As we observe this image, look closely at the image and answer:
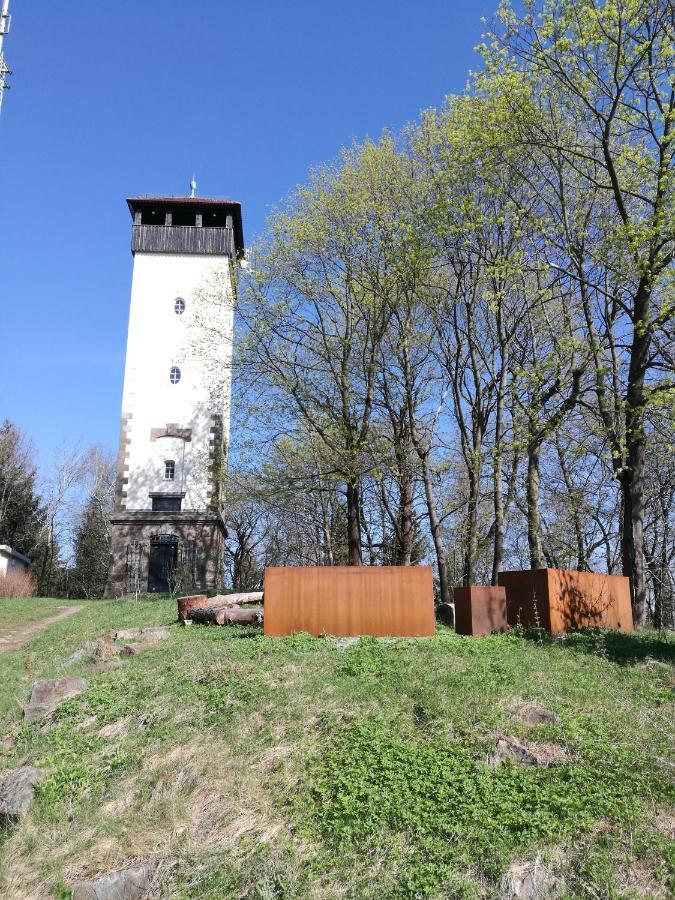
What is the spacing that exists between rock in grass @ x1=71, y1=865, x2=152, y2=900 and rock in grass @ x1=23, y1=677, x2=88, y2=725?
321 cm

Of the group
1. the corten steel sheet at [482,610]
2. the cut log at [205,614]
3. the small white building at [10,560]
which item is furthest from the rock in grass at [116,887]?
the small white building at [10,560]

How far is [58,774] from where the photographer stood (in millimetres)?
6840

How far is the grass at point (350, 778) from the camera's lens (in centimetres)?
513

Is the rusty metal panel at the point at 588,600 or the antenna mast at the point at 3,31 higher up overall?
the antenna mast at the point at 3,31

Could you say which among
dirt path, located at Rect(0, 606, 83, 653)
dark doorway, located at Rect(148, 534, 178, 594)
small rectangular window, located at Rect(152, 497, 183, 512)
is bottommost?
dirt path, located at Rect(0, 606, 83, 653)

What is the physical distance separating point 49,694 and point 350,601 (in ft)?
15.0

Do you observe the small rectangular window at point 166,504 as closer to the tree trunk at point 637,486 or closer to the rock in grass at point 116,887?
the tree trunk at point 637,486

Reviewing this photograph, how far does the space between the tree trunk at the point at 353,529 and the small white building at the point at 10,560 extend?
53.9 ft

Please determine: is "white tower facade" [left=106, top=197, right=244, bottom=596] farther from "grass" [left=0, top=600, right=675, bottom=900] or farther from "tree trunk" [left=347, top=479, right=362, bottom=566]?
"grass" [left=0, top=600, right=675, bottom=900]

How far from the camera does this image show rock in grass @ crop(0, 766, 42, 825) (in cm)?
631

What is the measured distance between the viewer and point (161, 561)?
29891 mm

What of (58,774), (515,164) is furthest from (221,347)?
(58,774)

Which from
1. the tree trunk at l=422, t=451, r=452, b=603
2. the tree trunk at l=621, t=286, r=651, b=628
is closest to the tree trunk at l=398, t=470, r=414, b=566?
the tree trunk at l=422, t=451, r=452, b=603

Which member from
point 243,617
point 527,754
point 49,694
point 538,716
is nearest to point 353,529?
point 243,617
